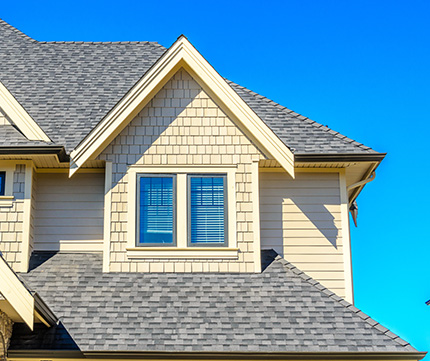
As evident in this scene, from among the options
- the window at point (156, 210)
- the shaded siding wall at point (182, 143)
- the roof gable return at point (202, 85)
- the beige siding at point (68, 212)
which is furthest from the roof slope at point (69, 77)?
the window at point (156, 210)

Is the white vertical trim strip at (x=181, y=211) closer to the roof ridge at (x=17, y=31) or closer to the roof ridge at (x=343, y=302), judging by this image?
the roof ridge at (x=343, y=302)

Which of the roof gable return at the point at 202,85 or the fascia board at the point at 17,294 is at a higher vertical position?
the roof gable return at the point at 202,85

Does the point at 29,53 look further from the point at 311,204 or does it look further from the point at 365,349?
the point at 365,349

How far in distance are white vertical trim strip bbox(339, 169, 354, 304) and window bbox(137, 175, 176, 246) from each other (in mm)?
3408

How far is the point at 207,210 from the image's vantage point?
14.7 metres

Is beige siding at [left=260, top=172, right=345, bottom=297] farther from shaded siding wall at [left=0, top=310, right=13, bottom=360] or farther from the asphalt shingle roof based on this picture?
shaded siding wall at [left=0, top=310, right=13, bottom=360]

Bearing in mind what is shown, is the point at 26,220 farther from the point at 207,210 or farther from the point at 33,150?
the point at 207,210

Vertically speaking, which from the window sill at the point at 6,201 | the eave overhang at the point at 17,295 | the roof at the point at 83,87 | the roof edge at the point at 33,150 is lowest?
the eave overhang at the point at 17,295

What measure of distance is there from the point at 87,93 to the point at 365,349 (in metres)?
8.48

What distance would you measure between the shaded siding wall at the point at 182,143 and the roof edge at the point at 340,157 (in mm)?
875

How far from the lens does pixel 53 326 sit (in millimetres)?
12539

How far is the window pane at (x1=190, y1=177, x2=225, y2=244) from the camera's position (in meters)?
14.6

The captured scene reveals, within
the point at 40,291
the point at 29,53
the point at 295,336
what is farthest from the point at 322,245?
the point at 29,53

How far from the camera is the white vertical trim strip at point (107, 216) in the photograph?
14.4m
